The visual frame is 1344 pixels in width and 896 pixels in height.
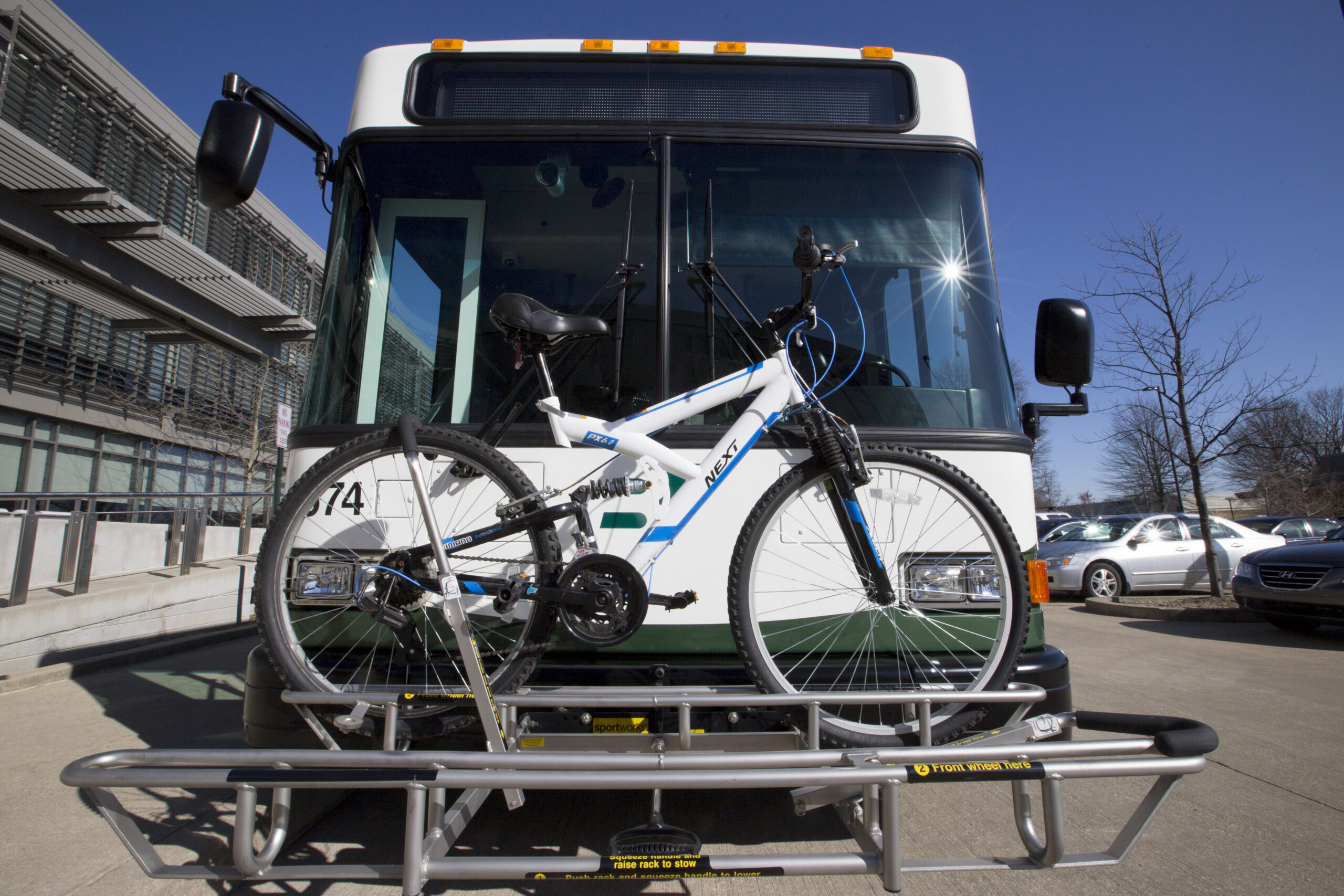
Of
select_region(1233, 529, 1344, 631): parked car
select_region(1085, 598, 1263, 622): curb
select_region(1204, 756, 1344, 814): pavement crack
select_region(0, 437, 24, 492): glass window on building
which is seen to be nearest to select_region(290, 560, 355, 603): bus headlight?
select_region(1204, 756, 1344, 814): pavement crack

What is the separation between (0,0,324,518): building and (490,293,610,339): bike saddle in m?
12.7

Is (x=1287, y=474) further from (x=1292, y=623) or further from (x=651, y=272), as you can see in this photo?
(x=651, y=272)

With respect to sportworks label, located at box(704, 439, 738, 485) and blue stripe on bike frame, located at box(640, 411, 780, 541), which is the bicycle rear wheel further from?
sportworks label, located at box(704, 439, 738, 485)

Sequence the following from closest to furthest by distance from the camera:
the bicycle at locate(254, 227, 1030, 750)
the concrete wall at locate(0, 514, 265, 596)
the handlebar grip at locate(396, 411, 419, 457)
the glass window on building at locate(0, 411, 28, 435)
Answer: the handlebar grip at locate(396, 411, 419, 457) < the bicycle at locate(254, 227, 1030, 750) < the concrete wall at locate(0, 514, 265, 596) < the glass window on building at locate(0, 411, 28, 435)

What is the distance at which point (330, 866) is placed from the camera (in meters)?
1.63

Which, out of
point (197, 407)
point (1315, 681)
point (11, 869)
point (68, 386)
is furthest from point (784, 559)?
point (197, 407)

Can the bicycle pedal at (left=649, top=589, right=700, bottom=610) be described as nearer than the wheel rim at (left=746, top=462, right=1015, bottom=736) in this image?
Yes

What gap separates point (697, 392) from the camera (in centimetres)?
266

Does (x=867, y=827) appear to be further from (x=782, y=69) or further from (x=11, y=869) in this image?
(x=11, y=869)

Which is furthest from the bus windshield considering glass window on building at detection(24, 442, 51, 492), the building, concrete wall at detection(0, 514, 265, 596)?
glass window on building at detection(24, 442, 51, 492)

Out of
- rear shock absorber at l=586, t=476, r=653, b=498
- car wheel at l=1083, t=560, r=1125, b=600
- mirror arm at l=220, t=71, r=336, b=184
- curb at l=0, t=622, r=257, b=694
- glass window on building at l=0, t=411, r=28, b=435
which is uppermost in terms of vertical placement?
glass window on building at l=0, t=411, r=28, b=435

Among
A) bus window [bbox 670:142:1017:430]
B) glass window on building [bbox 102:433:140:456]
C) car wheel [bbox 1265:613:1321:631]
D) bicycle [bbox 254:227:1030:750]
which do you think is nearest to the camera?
bicycle [bbox 254:227:1030:750]

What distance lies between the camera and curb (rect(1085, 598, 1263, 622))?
10305mm

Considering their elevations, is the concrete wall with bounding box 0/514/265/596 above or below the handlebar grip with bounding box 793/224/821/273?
below
